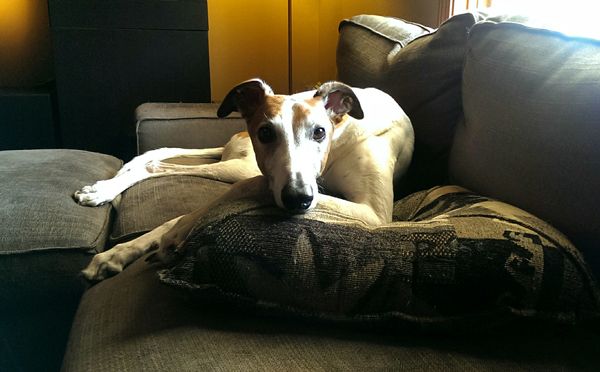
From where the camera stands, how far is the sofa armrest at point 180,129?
2691 millimetres

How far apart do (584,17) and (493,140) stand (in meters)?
0.73

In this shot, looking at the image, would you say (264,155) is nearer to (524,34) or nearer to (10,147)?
(524,34)

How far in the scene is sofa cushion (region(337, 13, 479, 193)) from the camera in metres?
1.74

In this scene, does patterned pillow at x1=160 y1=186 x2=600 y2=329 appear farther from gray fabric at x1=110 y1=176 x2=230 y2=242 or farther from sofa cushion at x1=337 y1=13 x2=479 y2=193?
sofa cushion at x1=337 y1=13 x2=479 y2=193

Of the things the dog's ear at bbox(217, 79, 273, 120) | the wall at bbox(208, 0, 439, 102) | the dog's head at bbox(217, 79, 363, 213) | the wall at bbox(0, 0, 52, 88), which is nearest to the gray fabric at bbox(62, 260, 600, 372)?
the dog's head at bbox(217, 79, 363, 213)

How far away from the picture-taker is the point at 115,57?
360 centimetres

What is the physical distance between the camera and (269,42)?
15.5 feet

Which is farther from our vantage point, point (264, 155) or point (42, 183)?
point (42, 183)

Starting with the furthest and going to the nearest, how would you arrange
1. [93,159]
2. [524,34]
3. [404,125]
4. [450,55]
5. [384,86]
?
[93,159] → [384,86] → [404,125] → [450,55] → [524,34]

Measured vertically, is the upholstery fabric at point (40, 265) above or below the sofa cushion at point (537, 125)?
below

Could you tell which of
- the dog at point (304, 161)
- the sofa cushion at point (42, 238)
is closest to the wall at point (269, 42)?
the dog at point (304, 161)

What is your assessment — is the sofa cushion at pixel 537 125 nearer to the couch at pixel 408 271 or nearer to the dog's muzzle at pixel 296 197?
the couch at pixel 408 271

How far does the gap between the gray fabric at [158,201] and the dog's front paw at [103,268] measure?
0.74 ft

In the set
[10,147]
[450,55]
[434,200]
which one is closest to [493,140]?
[434,200]
